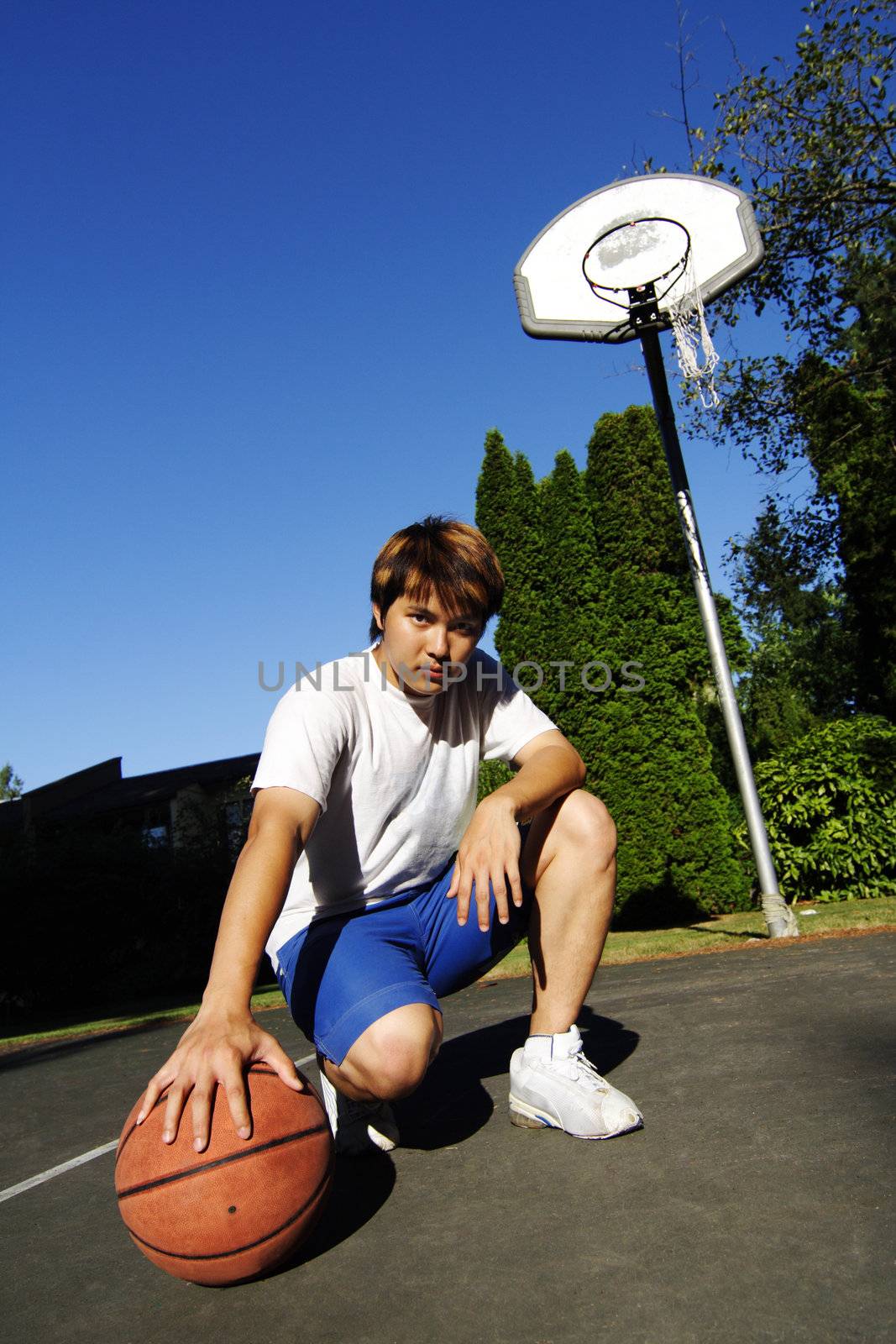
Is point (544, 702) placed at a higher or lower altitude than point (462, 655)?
higher

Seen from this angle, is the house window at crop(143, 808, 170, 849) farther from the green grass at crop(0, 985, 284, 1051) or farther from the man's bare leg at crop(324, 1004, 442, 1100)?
the man's bare leg at crop(324, 1004, 442, 1100)

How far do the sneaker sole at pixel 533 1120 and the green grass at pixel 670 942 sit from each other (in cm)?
370

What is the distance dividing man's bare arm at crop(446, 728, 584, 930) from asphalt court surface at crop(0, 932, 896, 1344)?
62 cm

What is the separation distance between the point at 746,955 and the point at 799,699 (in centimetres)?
1985

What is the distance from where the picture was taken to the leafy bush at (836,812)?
30.5ft

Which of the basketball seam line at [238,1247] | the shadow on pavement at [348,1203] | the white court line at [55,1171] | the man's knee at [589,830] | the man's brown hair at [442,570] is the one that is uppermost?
the man's brown hair at [442,570]

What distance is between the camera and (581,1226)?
181 centimetres

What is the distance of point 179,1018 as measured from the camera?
7.80 meters

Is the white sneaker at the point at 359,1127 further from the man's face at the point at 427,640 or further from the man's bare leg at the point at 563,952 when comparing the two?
the man's face at the point at 427,640

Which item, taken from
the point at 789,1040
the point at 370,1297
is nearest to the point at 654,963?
the point at 789,1040

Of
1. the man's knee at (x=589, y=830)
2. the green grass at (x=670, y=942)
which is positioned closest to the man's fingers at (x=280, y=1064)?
the man's knee at (x=589, y=830)

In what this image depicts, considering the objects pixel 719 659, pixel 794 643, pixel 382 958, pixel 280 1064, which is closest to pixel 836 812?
pixel 719 659

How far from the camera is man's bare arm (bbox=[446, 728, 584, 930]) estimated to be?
2186 millimetres

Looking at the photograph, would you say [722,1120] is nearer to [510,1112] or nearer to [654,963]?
[510,1112]
